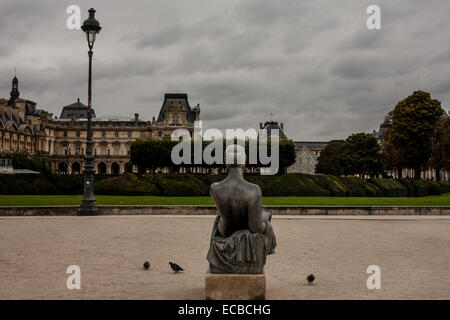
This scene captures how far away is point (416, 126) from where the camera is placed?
45.2m

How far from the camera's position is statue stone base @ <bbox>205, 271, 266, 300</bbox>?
17.5 ft

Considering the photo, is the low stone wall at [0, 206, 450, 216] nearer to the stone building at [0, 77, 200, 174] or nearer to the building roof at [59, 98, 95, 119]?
the stone building at [0, 77, 200, 174]

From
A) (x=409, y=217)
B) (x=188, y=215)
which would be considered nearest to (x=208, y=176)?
(x=188, y=215)

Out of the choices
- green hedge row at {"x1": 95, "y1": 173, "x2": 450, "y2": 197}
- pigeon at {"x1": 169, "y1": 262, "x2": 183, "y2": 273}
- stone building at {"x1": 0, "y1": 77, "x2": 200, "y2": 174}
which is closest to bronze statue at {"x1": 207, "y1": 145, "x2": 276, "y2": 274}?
pigeon at {"x1": 169, "y1": 262, "x2": 183, "y2": 273}

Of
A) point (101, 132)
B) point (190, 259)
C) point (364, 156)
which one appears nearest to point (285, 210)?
point (190, 259)

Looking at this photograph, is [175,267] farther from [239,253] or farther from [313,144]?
[313,144]

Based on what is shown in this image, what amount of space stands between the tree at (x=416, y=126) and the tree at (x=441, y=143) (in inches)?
25.2

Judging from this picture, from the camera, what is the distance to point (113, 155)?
104 meters

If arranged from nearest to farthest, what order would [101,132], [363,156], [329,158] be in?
[363,156]
[329,158]
[101,132]

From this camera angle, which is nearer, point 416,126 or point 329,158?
point 416,126

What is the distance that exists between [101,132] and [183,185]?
257ft

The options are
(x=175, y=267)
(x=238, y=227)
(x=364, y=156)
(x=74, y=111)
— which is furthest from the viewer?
(x=74, y=111)
